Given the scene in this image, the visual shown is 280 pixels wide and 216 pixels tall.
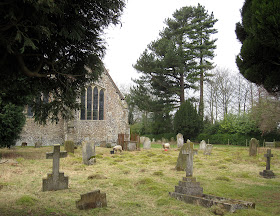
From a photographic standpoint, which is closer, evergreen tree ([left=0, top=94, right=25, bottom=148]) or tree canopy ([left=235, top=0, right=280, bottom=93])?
tree canopy ([left=235, top=0, right=280, bottom=93])

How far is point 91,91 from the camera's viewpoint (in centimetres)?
2450

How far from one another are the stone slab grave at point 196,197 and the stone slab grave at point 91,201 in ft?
6.20

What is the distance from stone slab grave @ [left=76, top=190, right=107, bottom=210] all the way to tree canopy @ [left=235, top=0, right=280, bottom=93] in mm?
4991

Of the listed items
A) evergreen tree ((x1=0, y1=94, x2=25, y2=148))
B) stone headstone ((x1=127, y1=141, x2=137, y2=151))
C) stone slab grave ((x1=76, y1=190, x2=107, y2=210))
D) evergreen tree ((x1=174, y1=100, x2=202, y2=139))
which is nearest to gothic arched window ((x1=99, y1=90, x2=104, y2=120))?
stone headstone ((x1=127, y1=141, x2=137, y2=151))

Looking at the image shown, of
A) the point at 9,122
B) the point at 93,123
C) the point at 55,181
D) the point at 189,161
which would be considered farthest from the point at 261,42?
the point at 93,123

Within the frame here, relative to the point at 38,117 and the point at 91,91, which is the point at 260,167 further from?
the point at 91,91

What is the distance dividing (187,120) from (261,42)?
23.7 metres

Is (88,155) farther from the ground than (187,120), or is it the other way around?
(187,120)

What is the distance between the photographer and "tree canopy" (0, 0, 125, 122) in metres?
3.37

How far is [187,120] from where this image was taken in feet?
95.3

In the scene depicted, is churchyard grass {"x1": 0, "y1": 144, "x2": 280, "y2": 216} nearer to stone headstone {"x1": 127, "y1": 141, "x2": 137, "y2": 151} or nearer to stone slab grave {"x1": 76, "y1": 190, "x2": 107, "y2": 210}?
stone slab grave {"x1": 76, "y1": 190, "x2": 107, "y2": 210}

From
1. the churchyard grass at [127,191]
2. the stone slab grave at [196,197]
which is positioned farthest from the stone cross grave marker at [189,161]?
the churchyard grass at [127,191]

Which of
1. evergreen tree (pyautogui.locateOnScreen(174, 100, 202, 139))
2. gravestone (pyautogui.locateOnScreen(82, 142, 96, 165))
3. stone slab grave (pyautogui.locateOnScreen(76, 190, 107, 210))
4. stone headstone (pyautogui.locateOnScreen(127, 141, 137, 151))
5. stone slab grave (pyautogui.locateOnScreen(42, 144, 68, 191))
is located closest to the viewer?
stone slab grave (pyautogui.locateOnScreen(76, 190, 107, 210))

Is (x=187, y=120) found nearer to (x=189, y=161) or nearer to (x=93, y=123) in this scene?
(x=93, y=123)
